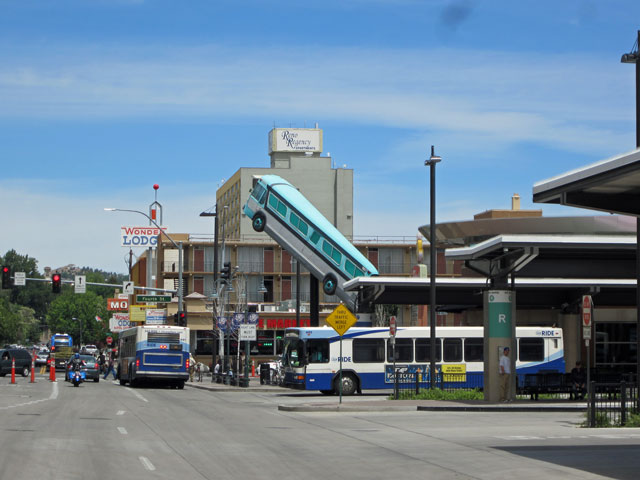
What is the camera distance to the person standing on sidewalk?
97.3ft

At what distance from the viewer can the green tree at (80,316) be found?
607ft

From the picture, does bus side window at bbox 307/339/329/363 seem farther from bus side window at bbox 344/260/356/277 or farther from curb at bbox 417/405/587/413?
curb at bbox 417/405/587/413

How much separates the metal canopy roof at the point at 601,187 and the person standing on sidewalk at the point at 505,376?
1090 cm

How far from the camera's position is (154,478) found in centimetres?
1302

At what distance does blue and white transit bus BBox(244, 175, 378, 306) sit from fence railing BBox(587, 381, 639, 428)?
27326mm

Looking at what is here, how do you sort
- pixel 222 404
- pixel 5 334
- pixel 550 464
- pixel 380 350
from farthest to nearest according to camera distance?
pixel 5 334 → pixel 380 350 → pixel 222 404 → pixel 550 464

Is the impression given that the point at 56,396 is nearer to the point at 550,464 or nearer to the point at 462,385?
the point at 462,385

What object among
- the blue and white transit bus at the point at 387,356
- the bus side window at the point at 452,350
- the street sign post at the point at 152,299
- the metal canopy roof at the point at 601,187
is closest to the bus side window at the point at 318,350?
the blue and white transit bus at the point at 387,356

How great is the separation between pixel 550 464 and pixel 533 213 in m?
72.3

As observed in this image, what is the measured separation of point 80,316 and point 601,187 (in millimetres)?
176901

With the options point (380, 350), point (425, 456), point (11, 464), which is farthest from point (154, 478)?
point (380, 350)

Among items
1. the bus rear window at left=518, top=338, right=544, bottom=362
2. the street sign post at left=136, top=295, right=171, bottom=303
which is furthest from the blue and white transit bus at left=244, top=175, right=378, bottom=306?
the bus rear window at left=518, top=338, right=544, bottom=362

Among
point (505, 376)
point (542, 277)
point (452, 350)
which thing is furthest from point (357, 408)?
point (452, 350)

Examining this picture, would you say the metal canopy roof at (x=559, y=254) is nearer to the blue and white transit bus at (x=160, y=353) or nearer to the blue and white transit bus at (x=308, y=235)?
the blue and white transit bus at (x=308, y=235)
